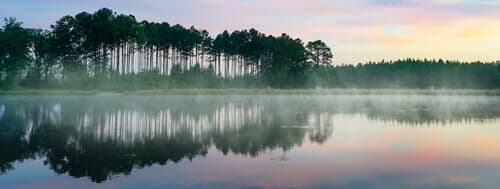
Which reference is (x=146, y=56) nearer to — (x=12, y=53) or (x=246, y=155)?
(x=12, y=53)

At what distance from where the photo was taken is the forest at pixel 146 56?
71562 mm

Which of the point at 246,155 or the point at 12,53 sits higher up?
the point at 12,53

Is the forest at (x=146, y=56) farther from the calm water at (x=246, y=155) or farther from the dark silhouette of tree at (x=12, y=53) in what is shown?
the calm water at (x=246, y=155)

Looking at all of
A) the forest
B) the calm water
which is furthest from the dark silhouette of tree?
the calm water

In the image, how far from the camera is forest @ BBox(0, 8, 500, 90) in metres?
71.6

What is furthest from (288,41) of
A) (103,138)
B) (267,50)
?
(103,138)

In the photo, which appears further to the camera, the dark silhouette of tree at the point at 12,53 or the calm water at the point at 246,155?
the dark silhouette of tree at the point at 12,53

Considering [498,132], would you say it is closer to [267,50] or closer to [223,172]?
[223,172]

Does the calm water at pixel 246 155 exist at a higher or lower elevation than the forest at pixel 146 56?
lower

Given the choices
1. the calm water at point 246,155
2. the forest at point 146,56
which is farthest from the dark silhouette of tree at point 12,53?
the calm water at point 246,155

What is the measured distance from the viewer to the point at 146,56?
319 ft

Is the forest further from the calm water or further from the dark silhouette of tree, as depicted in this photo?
the calm water

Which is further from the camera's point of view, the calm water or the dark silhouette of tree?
the dark silhouette of tree

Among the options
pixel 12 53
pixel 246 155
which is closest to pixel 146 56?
pixel 12 53
